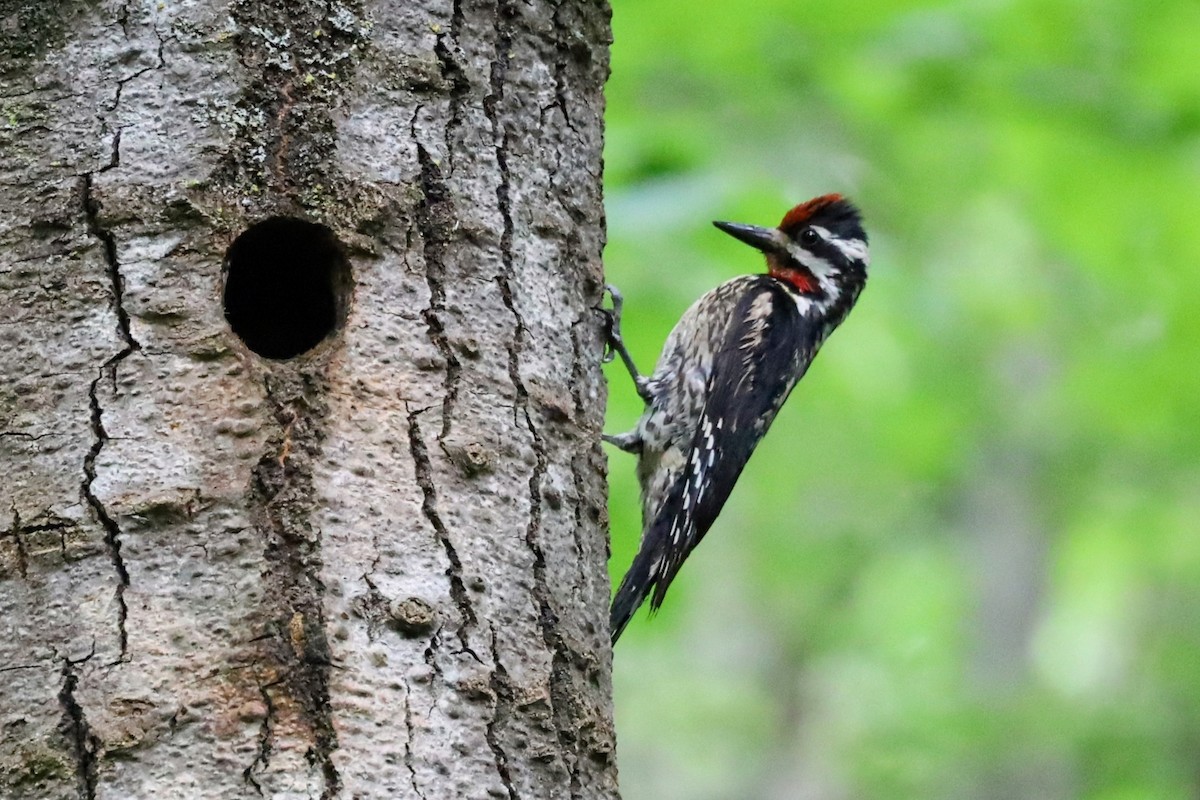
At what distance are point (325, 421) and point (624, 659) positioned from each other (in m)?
14.6

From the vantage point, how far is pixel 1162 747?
1177 cm

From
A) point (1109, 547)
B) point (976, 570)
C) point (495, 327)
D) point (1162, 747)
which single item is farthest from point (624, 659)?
point (495, 327)

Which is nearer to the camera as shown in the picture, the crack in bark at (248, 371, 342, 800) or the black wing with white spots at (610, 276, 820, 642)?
the crack in bark at (248, 371, 342, 800)

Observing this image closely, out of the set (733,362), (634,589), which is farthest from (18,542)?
(733,362)

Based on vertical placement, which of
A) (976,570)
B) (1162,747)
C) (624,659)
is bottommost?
(1162,747)

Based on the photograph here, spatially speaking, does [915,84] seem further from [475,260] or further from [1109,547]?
[1109,547]

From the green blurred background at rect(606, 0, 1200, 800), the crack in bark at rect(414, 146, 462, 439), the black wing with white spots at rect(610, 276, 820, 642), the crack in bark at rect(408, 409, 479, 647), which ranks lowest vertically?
the crack in bark at rect(408, 409, 479, 647)

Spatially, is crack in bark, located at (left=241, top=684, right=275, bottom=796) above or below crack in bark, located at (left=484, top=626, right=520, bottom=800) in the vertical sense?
below

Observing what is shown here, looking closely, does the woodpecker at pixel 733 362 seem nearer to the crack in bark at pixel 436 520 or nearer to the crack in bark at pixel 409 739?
the crack in bark at pixel 436 520

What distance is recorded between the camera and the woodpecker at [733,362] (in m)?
4.79

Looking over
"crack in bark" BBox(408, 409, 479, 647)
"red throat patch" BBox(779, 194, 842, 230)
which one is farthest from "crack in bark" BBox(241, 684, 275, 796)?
"red throat patch" BBox(779, 194, 842, 230)

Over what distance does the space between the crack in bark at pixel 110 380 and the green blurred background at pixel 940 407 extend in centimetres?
256

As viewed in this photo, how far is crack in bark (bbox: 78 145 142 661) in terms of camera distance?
2.17m

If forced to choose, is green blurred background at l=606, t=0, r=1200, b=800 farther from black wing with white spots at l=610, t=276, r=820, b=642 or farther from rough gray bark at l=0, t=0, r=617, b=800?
rough gray bark at l=0, t=0, r=617, b=800
